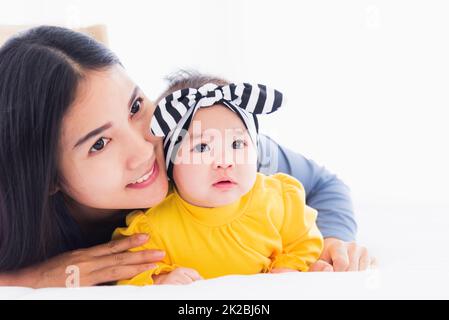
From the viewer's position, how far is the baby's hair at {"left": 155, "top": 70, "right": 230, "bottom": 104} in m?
1.13

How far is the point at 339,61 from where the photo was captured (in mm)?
1704

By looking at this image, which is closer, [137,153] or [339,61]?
[137,153]

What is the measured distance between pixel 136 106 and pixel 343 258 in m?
0.50

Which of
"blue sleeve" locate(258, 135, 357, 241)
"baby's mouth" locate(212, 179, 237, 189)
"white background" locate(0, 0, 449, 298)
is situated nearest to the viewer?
"baby's mouth" locate(212, 179, 237, 189)

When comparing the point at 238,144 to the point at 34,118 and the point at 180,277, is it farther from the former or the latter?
the point at 34,118

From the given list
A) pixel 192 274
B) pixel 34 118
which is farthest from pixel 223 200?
pixel 34 118

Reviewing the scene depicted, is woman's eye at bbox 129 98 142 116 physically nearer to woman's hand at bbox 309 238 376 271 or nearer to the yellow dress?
the yellow dress

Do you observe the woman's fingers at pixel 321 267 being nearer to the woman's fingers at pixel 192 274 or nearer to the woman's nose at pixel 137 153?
the woman's fingers at pixel 192 274

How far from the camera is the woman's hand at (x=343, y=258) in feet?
3.58

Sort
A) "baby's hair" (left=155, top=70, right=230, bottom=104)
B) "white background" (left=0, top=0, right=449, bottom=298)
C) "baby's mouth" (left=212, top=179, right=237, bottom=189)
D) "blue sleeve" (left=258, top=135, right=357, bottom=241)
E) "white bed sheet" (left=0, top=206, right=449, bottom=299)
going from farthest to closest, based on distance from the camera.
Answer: "white background" (left=0, top=0, right=449, bottom=298), "blue sleeve" (left=258, top=135, right=357, bottom=241), "baby's hair" (left=155, top=70, right=230, bottom=104), "baby's mouth" (left=212, top=179, right=237, bottom=189), "white bed sheet" (left=0, top=206, right=449, bottom=299)

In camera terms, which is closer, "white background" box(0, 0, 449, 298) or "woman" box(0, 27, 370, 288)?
"woman" box(0, 27, 370, 288)

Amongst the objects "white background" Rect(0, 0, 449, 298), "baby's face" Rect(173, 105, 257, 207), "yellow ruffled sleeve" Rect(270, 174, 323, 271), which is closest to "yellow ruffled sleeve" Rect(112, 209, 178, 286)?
"baby's face" Rect(173, 105, 257, 207)
